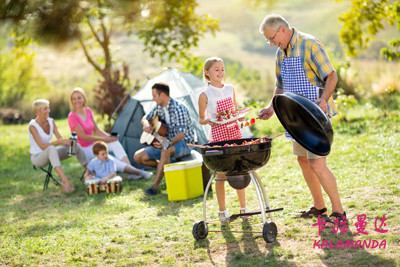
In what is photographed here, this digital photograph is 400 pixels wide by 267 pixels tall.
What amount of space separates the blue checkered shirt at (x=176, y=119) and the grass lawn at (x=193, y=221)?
844 mm

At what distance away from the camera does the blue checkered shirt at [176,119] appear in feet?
21.4

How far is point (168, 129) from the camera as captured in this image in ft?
21.6

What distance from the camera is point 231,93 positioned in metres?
4.86

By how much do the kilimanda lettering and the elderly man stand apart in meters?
0.38

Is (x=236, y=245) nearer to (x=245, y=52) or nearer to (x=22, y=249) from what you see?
(x=22, y=249)

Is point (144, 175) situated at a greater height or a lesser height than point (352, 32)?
lesser

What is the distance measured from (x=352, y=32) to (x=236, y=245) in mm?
6811

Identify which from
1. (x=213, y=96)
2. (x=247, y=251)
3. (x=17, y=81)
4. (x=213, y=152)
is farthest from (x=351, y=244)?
(x=17, y=81)

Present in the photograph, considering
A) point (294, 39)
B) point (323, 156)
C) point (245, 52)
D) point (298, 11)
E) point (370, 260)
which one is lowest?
point (370, 260)

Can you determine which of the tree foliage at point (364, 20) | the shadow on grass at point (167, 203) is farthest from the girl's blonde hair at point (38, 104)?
the tree foliage at point (364, 20)

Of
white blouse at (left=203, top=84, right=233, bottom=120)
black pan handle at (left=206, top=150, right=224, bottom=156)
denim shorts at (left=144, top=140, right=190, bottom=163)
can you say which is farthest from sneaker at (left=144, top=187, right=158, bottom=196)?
black pan handle at (left=206, top=150, right=224, bottom=156)

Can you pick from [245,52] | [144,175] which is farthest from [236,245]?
[245,52]

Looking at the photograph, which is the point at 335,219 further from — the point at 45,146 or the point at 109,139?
the point at 45,146

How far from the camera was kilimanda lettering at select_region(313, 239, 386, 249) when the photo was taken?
3709 mm
